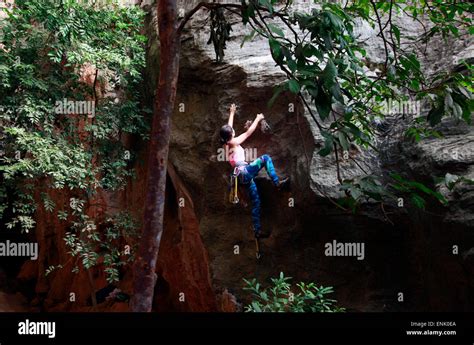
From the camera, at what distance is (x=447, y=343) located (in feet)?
10.3

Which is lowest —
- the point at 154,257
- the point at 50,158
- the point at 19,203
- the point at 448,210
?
the point at 154,257

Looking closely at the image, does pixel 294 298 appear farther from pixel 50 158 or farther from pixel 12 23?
pixel 12 23

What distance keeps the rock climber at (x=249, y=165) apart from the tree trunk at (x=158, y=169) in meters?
2.89

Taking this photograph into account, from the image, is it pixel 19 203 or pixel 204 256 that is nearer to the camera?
pixel 19 203

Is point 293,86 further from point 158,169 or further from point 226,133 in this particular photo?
point 226,133

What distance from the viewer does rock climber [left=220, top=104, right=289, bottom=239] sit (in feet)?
21.5

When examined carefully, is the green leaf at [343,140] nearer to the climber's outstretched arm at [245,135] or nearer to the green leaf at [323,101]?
the green leaf at [323,101]

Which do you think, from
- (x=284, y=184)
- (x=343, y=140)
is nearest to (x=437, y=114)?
(x=343, y=140)

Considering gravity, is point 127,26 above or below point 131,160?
above

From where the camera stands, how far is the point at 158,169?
3.60 metres

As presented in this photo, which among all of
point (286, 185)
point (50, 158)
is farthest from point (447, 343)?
point (50, 158)

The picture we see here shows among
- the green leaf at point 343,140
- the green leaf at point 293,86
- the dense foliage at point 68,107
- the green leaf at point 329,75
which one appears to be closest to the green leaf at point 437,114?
the green leaf at point 343,140

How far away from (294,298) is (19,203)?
4.17 m

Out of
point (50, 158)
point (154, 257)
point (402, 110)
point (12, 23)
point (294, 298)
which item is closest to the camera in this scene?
point (154, 257)
